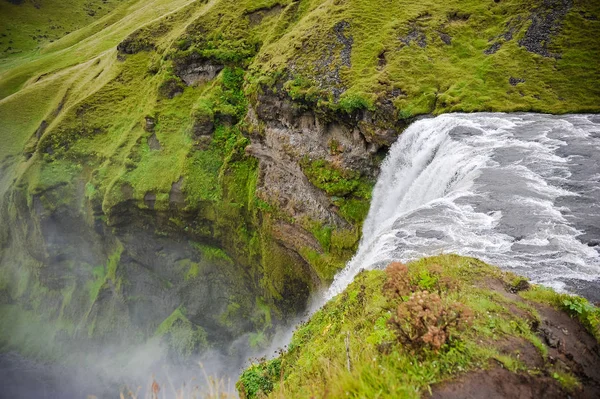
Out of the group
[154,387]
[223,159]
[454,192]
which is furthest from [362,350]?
[223,159]

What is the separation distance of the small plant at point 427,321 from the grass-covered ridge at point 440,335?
0.06ft

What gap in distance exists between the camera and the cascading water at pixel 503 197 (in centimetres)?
1188

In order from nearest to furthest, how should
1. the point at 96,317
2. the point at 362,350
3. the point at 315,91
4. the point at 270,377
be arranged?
the point at 362,350
the point at 270,377
the point at 315,91
the point at 96,317

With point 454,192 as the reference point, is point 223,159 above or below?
below

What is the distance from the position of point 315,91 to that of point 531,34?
17.1 metres

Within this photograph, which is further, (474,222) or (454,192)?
(454,192)

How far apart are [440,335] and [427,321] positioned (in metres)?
0.29

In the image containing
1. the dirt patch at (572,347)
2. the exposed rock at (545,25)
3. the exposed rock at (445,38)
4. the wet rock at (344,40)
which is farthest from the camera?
the wet rock at (344,40)

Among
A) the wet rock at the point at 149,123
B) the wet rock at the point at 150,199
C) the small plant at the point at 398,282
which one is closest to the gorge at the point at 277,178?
the wet rock at the point at 149,123

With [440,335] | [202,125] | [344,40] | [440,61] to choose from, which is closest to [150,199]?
[202,125]

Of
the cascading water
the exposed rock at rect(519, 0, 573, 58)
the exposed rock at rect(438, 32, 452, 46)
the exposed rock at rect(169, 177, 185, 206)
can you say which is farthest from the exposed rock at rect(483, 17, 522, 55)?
the exposed rock at rect(169, 177, 185, 206)

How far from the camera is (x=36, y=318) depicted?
58.6 meters

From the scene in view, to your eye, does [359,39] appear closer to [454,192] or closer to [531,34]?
[531,34]

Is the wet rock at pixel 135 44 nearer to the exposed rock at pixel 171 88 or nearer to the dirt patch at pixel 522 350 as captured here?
the exposed rock at pixel 171 88
